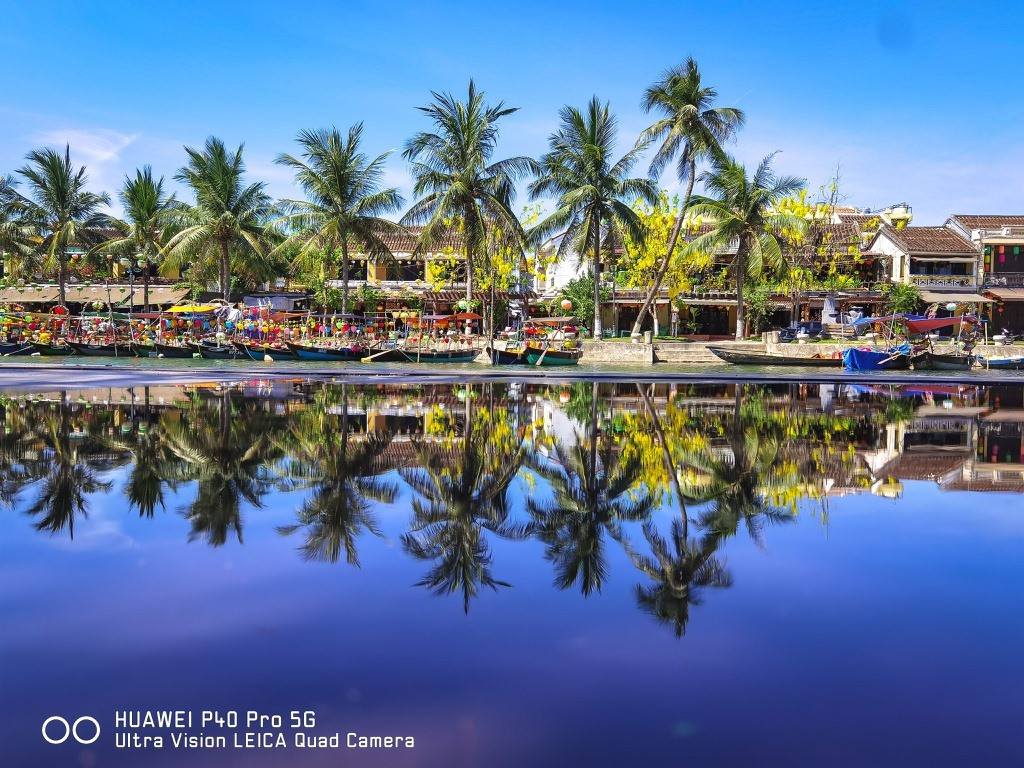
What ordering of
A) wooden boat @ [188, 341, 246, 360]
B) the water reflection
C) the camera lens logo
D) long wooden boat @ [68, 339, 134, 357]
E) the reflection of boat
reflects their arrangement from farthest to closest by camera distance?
long wooden boat @ [68, 339, 134, 357]
wooden boat @ [188, 341, 246, 360]
the reflection of boat
the water reflection
the camera lens logo

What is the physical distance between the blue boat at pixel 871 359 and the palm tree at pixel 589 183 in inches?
403

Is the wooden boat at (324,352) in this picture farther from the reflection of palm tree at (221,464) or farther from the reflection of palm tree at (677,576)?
the reflection of palm tree at (677,576)

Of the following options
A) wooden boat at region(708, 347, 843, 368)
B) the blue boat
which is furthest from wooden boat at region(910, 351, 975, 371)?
wooden boat at region(708, 347, 843, 368)

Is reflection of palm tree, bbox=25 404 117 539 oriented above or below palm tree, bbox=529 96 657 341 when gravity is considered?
below

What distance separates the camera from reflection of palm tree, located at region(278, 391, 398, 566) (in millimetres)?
6156

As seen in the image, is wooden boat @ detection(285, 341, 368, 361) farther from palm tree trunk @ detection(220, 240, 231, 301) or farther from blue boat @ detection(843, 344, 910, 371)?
blue boat @ detection(843, 344, 910, 371)

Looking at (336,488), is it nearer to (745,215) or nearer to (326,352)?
(326,352)

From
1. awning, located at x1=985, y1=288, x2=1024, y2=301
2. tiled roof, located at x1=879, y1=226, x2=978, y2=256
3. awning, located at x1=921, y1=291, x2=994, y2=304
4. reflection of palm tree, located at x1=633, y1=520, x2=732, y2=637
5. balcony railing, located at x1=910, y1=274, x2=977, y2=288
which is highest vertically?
tiled roof, located at x1=879, y1=226, x2=978, y2=256

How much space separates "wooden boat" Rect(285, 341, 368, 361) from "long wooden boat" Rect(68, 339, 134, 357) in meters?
7.87

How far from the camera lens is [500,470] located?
909cm

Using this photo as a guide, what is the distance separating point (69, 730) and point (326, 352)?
3061 centimetres

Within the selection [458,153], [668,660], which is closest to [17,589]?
[668,660]

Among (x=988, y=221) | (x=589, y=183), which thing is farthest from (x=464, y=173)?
(x=988, y=221)

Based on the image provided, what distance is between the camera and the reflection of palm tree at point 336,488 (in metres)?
6.16
